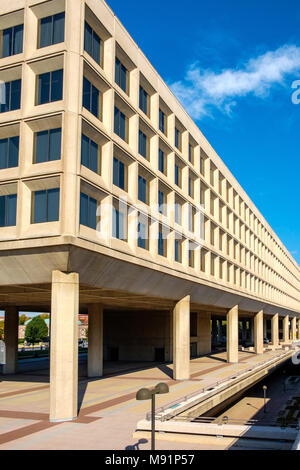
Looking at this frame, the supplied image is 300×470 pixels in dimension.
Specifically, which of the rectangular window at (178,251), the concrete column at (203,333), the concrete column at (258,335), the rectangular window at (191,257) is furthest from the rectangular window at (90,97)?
the concrete column at (258,335)

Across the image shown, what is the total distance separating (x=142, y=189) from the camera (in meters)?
32.9

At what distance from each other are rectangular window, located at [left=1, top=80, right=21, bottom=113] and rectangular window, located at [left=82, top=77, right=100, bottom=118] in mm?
3563

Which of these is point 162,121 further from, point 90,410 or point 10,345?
point 10,345

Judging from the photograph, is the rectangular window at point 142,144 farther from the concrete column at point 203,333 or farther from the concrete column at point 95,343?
the concrete column at point 203,333

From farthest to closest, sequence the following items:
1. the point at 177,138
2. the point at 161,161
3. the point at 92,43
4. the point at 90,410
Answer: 1. the point at 177,138
2. the point at 161,161
3. the point at 92,43
4. the point at 90,410

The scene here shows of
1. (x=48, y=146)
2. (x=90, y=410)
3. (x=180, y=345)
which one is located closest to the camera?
(x=48, y=146)

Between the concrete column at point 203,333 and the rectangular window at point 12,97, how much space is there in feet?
151

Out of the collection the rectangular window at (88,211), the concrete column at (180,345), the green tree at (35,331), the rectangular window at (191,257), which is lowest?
the green tree at (35,331)

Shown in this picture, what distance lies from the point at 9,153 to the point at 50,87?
404 centimetres

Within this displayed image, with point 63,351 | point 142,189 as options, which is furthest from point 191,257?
point 63,351

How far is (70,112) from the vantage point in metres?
23.7

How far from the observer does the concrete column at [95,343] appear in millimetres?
41344
